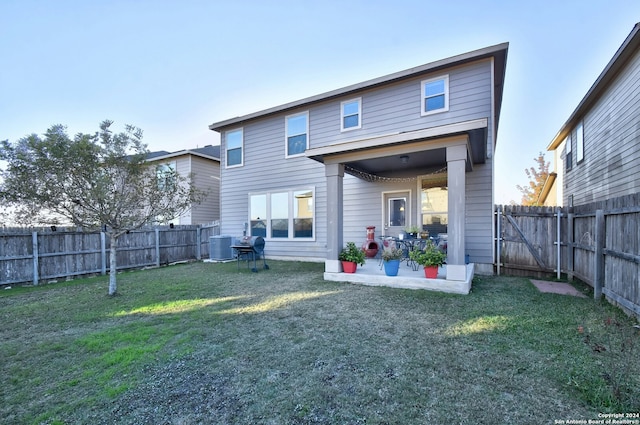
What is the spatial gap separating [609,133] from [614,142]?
1.46ft

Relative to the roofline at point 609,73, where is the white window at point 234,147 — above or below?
below

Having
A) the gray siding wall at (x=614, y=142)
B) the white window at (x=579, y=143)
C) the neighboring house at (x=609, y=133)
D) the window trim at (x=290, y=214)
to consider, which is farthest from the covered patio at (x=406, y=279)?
the white window at (x=579, y=143)

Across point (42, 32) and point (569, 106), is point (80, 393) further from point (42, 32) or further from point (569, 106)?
point (569, 106)

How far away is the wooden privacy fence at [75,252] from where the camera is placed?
265 inches

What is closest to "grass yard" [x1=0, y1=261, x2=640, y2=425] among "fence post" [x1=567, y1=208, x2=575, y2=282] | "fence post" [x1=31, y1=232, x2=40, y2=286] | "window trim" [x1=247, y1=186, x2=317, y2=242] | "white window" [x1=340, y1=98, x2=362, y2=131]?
"fence post" [x1=567, y1=208, x2=575, y2=282]

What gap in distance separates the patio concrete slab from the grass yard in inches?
18.9

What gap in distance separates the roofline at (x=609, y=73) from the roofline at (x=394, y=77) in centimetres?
207

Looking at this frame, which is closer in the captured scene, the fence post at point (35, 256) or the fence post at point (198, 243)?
the fence post at point (35, 256)

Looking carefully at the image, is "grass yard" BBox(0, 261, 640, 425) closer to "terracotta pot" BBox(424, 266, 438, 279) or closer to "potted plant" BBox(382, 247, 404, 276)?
"terracotta pot" BBox(424, 266, 438, 279)

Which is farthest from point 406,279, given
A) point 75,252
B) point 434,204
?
point 75,252

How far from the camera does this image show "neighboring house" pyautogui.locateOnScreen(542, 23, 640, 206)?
6.04 meters

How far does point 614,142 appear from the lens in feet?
23.1

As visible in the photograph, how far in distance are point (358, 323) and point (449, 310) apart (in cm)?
145

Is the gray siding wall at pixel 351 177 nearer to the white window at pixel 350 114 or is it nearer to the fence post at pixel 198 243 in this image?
the white window at pixel 350 114
